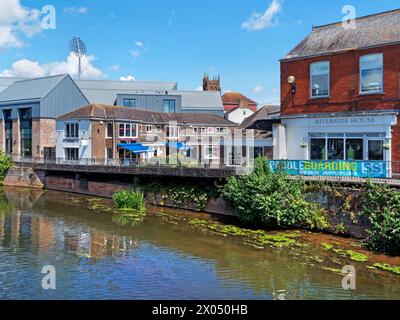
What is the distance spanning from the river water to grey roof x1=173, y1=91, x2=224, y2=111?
152 ft

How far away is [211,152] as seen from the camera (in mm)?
44812

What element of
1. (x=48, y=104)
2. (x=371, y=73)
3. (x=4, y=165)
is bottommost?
(x=4, y=165)

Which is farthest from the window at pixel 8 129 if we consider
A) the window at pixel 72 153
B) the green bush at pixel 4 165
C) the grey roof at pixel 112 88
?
the window at pixel 72 153

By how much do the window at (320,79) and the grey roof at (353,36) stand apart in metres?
0.73

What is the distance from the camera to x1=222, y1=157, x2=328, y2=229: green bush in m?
21.5

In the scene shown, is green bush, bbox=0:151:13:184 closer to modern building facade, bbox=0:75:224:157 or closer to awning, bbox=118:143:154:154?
modern building facade, bbox=0:75:224:157

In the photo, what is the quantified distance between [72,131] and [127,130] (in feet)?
19.9

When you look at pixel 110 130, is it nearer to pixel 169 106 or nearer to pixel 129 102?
pixel 129 102

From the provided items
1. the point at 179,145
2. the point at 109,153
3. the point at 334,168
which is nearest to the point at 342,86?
the point at 334,168

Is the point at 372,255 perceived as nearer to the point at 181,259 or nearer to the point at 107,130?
the point at 181,259

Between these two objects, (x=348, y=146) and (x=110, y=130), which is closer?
(x=348, y=146)

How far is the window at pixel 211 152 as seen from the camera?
41.2 m

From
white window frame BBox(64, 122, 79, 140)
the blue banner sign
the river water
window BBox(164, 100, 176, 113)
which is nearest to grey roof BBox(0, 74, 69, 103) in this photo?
white window frame BBox(64, 122, 79, 140)

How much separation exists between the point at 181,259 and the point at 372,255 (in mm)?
7814
